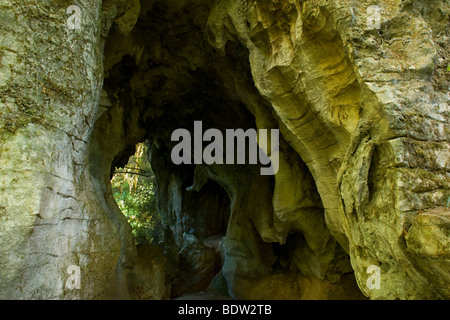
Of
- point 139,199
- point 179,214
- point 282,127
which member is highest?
point 282,127

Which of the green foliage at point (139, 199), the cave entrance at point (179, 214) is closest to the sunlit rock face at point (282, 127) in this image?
the cave entrance at point (179, 214)

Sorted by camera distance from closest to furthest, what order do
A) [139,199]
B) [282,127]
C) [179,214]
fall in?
[282,127] < [179,214] < [139,199]

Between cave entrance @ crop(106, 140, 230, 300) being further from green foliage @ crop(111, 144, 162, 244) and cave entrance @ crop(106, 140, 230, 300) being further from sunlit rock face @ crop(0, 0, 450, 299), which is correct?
sunlit rock face @ crop(0, 0, 450, 299)

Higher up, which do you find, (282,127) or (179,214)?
(282,127)

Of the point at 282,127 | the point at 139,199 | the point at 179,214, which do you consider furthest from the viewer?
the point at 139,199

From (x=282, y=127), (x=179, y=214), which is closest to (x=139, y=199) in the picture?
(x=179, y=214)

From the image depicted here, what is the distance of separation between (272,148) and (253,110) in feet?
3.32

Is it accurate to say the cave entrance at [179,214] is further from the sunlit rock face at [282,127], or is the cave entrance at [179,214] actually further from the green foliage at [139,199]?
the sunlit rock face at [282,127]

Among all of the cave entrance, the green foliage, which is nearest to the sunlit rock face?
the cave entrance

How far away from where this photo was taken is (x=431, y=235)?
206cm

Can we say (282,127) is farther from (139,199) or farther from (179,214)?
(139,199)

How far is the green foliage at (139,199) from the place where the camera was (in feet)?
31.5

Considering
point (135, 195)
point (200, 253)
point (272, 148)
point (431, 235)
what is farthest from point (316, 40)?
point (135, 195)

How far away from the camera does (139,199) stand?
10594 mm
